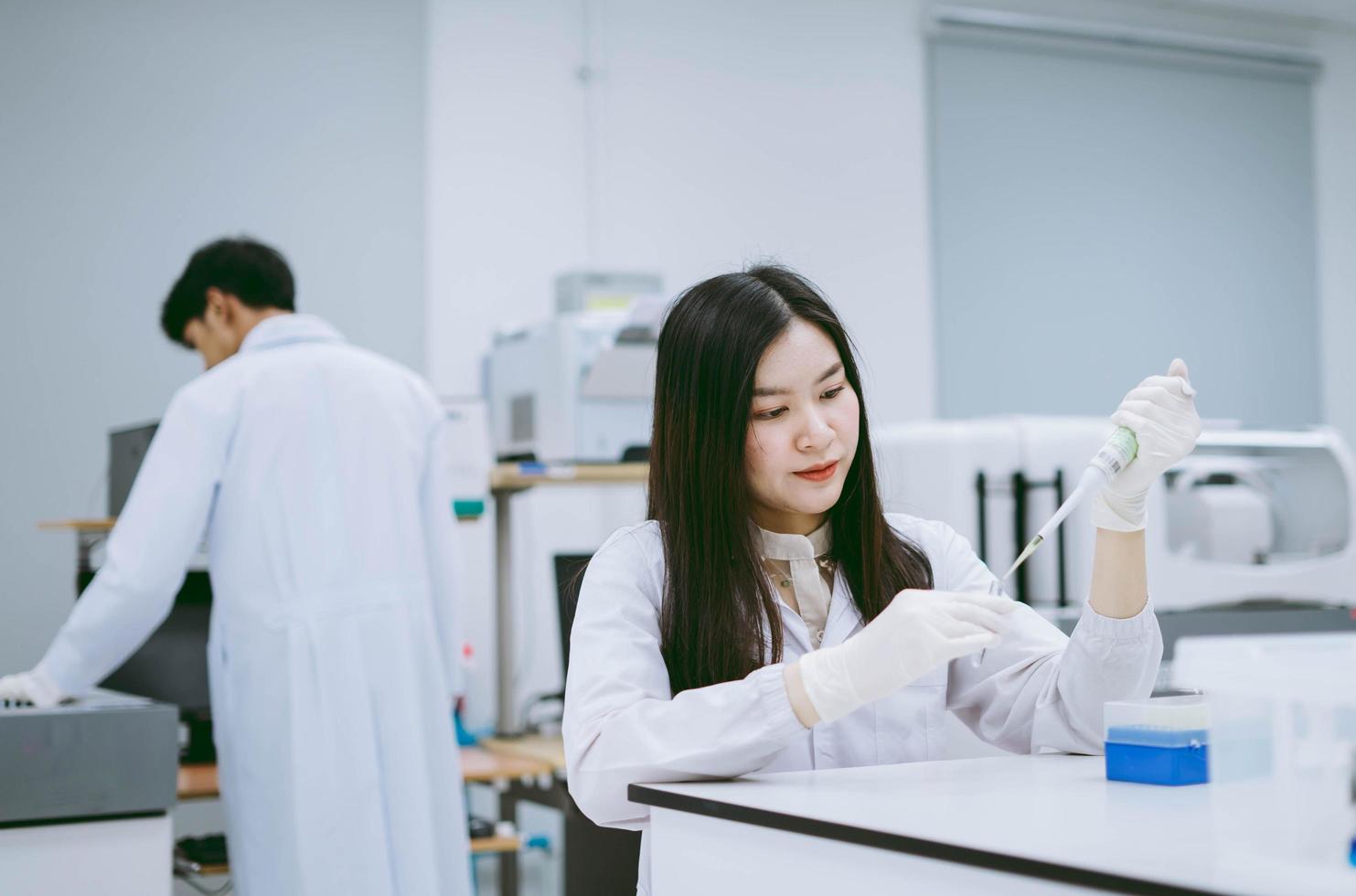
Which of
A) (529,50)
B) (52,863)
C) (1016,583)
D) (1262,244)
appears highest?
(529,50)

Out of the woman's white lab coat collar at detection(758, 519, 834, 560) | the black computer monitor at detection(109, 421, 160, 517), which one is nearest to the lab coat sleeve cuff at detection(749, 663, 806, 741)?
the woman's white lab coat collar at detection(758, 519, 834, 560)

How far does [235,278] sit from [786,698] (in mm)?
1600

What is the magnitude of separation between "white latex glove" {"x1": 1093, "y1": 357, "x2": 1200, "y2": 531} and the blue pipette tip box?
20cm

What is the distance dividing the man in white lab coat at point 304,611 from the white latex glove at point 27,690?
0.04m

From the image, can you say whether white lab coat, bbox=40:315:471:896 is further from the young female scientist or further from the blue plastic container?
the blue plastic container

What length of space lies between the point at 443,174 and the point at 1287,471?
2233 millimetres

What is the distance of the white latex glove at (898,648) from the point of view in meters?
1.07

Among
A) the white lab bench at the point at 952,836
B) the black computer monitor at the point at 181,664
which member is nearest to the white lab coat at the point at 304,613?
the black computer monitor at the point at 181,664

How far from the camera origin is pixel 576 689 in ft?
4.00

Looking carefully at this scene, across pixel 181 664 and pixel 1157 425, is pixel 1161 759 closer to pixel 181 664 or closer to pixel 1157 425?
pixel 1157 425

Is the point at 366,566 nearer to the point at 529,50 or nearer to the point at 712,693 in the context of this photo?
the point at 712,693

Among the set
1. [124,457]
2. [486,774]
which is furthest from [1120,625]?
[124,457]

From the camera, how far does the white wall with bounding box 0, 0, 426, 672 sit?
3098 mm

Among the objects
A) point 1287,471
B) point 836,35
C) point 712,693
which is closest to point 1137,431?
point 712,693
